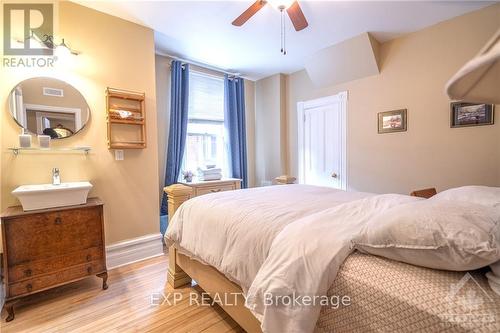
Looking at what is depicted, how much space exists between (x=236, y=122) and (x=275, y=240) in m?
3.21

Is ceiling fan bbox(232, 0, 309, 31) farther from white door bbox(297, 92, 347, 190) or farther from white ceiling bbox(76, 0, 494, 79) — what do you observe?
white door bbox(297, 92, 347, 190)

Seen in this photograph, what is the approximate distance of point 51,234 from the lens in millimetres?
1877

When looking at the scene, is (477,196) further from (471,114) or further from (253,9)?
(253,9)

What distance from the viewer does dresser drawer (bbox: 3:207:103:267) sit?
1734mm

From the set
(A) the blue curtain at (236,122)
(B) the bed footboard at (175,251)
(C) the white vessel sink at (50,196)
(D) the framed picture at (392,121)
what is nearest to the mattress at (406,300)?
(B) the bed footboard at (175,251)

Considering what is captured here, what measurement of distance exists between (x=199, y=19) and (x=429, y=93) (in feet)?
8.67

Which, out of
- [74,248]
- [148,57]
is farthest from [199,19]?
[74,248]

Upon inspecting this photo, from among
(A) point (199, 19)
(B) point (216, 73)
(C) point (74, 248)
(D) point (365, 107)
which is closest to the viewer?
(C) point (74, 248)

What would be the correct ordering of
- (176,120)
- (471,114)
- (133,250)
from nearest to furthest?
(471,114) → (133,250) → (176,120)

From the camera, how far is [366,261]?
2.95ft

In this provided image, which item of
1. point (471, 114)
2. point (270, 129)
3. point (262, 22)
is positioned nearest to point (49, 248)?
point (262, 22)

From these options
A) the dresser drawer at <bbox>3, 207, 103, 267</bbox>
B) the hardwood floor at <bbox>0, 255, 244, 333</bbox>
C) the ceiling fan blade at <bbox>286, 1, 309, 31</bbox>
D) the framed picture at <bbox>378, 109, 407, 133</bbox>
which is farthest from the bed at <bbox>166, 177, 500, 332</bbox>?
the framed picture at <bbox>378, 109, 407, 133</bbox>

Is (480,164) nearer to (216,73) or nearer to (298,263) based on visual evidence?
(298,263)

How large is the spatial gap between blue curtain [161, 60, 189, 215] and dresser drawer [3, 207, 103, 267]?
1.28 m
